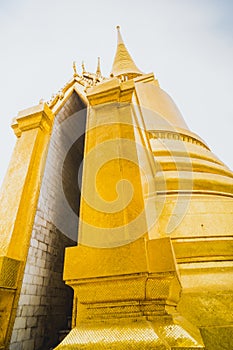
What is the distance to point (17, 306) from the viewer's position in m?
2.69

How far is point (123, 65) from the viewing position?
436 inches

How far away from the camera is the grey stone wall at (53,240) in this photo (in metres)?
3.04

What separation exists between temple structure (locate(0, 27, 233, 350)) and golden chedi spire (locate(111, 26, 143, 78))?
574cm

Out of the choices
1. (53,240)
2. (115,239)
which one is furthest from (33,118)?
(115,239)

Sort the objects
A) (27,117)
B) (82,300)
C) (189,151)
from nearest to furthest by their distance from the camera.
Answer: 1. (82,300)
2. (27,117)
3. (189,151)

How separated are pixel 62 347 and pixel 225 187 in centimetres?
309

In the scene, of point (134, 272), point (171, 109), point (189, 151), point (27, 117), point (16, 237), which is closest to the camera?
point (134, 272)

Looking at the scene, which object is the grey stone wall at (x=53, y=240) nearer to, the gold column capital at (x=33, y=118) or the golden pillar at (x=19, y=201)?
the golden pillar at (x=19, y=201)

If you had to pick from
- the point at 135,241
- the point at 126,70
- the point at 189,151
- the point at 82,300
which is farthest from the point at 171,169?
the point at 126,70

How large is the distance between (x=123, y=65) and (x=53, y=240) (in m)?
10.1

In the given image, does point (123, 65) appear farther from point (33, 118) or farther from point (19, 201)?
point (19, 201)

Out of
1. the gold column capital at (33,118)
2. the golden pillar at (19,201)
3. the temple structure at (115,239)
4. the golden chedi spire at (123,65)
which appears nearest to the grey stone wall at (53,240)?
the temple structure at (115,239)

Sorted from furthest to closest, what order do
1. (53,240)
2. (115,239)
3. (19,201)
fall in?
(53,240) → (19,201) → (115,239)

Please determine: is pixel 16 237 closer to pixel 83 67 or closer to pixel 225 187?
pixel 225 187
